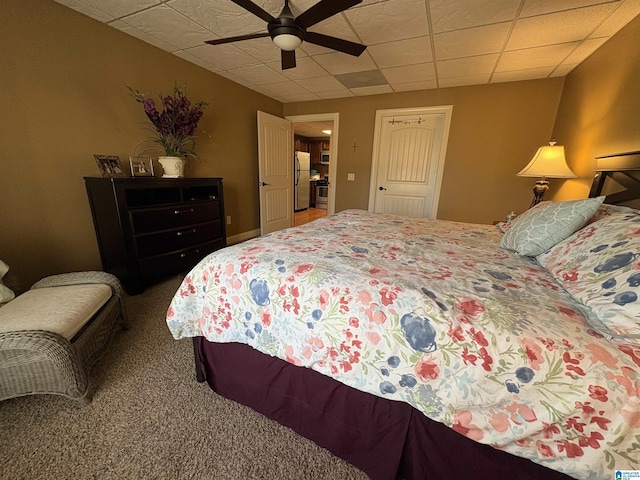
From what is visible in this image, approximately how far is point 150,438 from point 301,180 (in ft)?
20.9

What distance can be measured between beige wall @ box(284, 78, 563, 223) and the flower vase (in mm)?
2705

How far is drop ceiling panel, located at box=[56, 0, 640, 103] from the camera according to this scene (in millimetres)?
1886

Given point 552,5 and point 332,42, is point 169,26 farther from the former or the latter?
point 552,5

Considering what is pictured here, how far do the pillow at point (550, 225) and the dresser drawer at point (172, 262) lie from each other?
2.81 metres

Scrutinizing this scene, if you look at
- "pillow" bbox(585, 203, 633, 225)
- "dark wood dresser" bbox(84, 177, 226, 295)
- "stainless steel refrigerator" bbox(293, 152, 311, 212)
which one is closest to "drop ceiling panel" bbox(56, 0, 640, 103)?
"dark wood dresser" bbox(84, 177, 226, 295)

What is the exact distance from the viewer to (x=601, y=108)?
2188mm

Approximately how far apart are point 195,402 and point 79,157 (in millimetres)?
2338

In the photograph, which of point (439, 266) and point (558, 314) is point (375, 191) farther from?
point (558, 314)

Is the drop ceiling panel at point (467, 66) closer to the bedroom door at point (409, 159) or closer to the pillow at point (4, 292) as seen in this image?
the bedroom door at point (409, 159)

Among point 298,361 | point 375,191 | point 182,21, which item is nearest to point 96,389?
point 298,361

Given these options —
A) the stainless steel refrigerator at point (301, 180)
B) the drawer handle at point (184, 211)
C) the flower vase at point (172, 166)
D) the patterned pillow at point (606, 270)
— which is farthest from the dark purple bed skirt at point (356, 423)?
the stainless steel refrigerator at point (301, 180)

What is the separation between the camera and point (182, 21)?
216 cm

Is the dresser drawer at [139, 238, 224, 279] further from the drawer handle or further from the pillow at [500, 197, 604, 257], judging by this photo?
the pillow at [500, 197, 604, 257]

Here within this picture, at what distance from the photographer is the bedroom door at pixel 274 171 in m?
3.95
